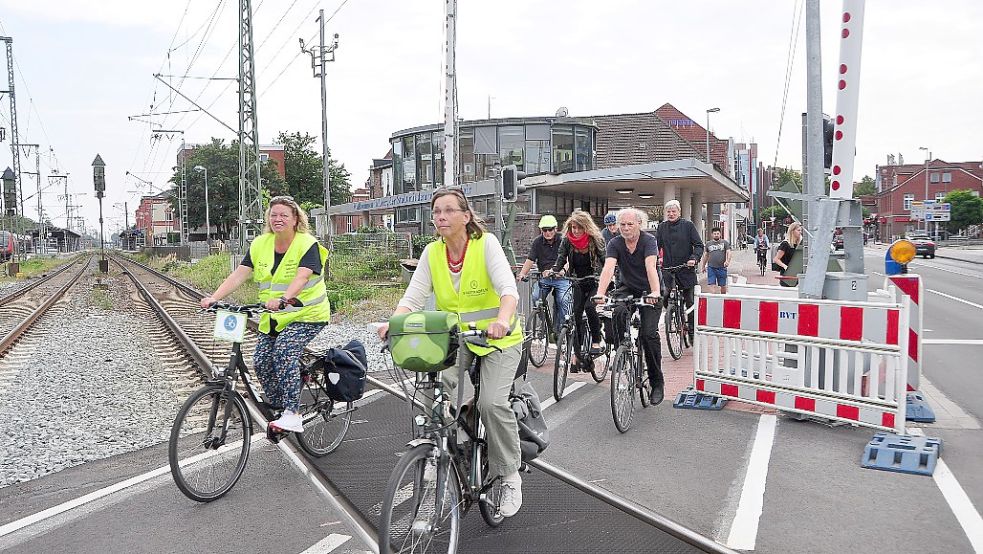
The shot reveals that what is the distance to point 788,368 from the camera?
6930mm

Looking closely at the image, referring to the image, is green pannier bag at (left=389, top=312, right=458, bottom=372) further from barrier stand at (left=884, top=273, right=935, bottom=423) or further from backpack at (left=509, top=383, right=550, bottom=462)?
barrier stand at (left=884, top=273, right=935, bottom=423)

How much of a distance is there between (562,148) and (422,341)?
107 feet

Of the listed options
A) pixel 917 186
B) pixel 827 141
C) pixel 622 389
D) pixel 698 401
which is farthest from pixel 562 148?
pixel 917 186

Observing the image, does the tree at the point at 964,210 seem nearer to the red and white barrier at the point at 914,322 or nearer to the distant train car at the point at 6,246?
the distant train car at the point at 6,246

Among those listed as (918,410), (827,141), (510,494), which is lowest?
(918,410)

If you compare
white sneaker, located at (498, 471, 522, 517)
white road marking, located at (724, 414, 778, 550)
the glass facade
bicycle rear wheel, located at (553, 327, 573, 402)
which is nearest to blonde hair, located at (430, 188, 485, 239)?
white sneaker, located at (498, 471, 522, 517)

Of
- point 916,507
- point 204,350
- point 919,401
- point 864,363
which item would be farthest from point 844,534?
point 204,350

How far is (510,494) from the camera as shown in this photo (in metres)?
4.30

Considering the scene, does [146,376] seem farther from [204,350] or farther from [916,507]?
[916,507]

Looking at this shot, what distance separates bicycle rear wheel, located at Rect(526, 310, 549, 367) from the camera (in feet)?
30.8

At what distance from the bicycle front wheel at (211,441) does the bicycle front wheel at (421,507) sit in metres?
1.89

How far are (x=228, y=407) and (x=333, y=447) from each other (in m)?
1.25

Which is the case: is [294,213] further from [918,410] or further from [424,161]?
[424,161]

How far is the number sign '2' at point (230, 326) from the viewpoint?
16.6 feet
